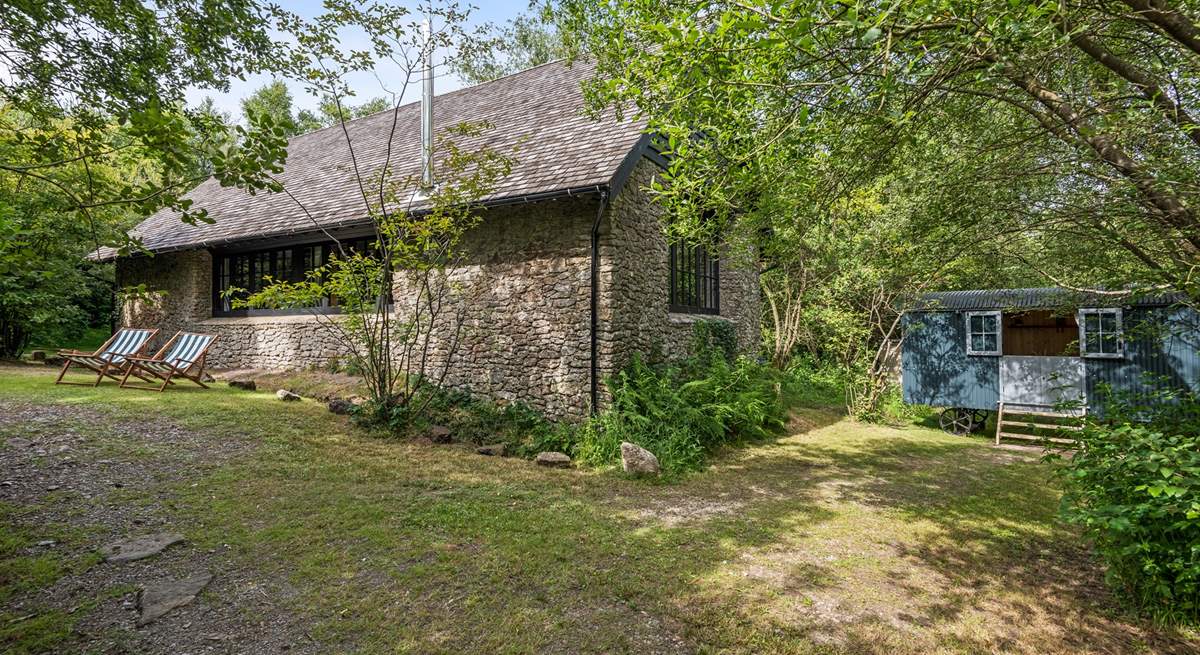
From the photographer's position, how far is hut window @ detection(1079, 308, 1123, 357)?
814 centimetres

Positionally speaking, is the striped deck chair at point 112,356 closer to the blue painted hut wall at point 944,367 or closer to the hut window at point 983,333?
the blue painted hut wall at point 944,367

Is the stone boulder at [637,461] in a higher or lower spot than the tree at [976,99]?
lower

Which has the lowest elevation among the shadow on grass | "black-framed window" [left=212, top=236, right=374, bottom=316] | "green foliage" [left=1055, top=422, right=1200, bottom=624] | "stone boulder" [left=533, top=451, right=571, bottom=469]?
the shadow on grass

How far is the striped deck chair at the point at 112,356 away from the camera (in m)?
8.80

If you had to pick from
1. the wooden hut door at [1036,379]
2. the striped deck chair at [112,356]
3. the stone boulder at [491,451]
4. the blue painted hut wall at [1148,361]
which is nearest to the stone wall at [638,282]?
the stone boulder at [491,451]

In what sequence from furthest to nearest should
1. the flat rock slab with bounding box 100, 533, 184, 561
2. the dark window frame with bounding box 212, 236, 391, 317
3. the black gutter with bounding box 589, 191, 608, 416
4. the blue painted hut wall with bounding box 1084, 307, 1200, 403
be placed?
the dark window frame with bounding box 212, 236, 391, 317, the blue painted hut wall with bounding box 1084, 307, 1200, 403, the black gutter with bounding box 589, 191, 608, 416, the flat rock slab with bounding box 100, 533, 184, 561

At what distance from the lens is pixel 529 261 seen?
7.99 meters

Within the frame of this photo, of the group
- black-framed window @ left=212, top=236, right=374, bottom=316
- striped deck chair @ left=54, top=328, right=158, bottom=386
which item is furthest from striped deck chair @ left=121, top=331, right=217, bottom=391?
black-framed window @ left=212, top=236, right=374, bottom=316

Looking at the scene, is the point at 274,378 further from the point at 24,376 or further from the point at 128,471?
the point at 128,471

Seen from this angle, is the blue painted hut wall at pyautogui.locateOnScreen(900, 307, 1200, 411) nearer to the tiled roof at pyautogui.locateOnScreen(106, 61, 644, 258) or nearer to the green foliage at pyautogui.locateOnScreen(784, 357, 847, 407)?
the green foliage at pyautogui.locateOnScreen(784, 357, 847, 407)

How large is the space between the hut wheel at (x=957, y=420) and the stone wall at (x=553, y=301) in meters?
5.14

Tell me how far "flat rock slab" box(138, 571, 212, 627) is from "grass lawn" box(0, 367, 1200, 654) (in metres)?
0.08

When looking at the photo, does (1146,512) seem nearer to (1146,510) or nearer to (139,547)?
(1146,510)

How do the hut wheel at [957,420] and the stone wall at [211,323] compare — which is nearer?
the hut wheel at [957,420]
